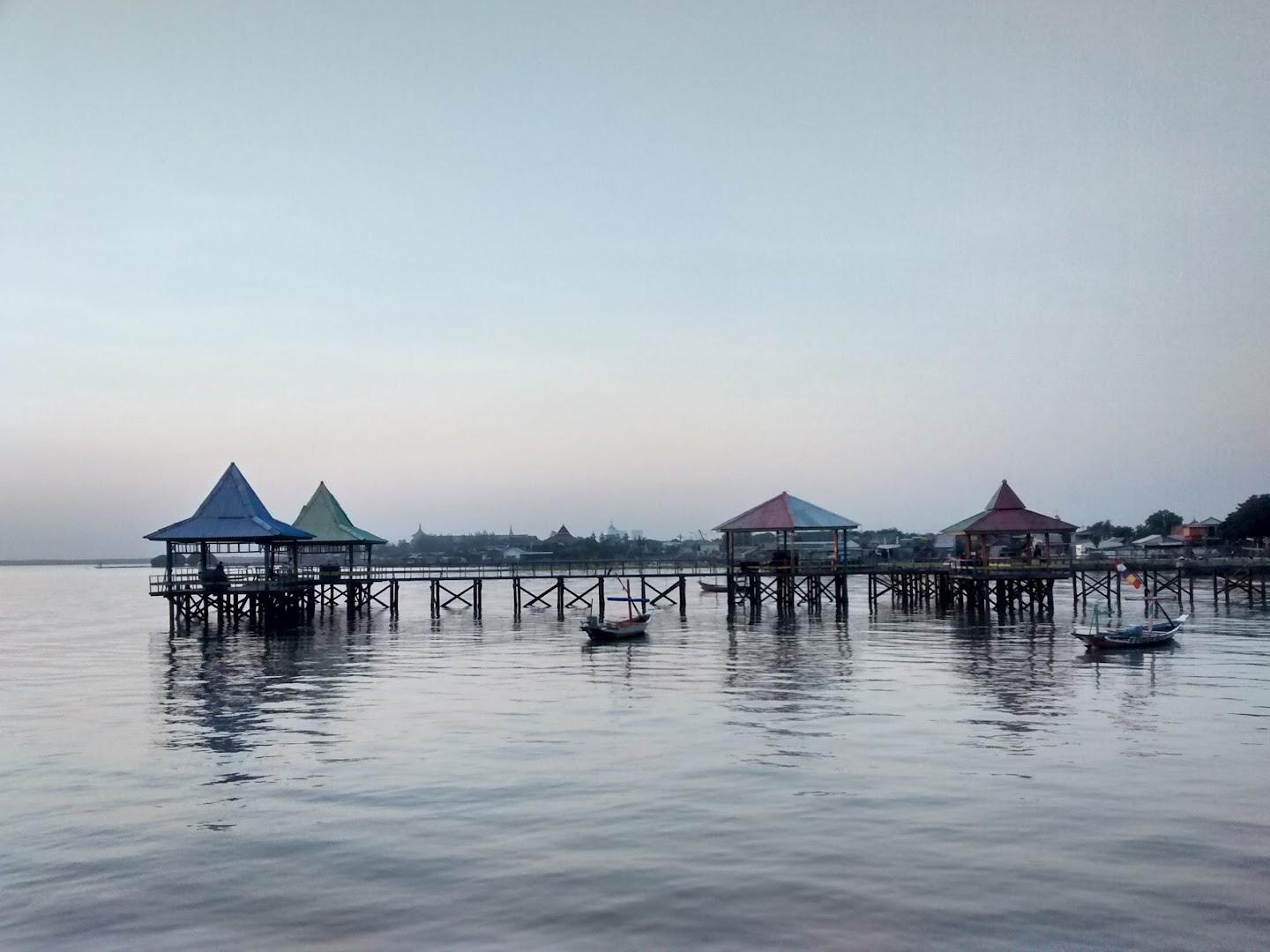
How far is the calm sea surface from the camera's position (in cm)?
1136

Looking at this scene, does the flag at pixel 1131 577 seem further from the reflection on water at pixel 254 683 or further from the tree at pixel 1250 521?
the tree at pixel 1250 521

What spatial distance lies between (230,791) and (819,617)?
36441 mm

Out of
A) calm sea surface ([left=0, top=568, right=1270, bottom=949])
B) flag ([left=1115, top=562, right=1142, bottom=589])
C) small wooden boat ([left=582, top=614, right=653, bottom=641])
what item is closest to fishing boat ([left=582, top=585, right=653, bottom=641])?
small wooden boat ([left=582, top=614, right=653, bottom=641])

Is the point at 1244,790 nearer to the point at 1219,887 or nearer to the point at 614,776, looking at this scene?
the point at 1219,887

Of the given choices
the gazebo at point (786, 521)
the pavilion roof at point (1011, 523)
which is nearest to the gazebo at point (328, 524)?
the gazebo at point (786, 521)

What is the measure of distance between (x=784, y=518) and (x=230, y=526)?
2610cm

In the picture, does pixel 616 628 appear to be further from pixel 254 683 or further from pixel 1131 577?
pixel 1131 577

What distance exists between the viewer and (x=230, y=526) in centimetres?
4597

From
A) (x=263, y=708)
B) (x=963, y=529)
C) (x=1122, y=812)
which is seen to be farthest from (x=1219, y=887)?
(x=963, y=529)

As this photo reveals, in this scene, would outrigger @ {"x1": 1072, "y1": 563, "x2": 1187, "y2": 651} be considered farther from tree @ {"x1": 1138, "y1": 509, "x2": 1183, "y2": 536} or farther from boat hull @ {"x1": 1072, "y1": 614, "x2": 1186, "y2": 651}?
tree @ {"x1": 1138, "y1": 509, "x2": 1183, "y2": 536}

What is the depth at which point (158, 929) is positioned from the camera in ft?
37.2

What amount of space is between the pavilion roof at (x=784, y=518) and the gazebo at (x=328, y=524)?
19.5 meters

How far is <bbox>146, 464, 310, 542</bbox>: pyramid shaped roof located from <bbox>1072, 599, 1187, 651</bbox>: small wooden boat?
33423 millimetres

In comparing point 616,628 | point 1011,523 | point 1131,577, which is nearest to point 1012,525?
point 1011,523
